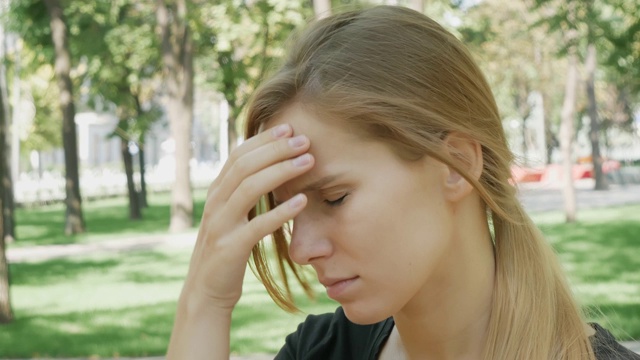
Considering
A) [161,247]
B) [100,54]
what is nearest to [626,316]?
[161,247]

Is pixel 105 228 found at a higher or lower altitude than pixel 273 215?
lower

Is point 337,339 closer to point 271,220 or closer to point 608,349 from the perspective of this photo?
point 271,220

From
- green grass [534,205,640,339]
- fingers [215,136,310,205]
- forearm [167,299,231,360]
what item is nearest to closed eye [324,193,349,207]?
fingers [215,136,310,205]

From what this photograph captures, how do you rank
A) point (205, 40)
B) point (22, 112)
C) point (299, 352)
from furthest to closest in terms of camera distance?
point (22, 112) < point (205, 40) < point (299, 352)

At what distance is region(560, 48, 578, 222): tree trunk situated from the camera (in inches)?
843

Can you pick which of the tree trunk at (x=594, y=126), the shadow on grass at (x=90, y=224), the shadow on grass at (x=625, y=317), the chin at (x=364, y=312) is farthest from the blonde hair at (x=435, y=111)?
the tree trunk at (x=594, y=126)

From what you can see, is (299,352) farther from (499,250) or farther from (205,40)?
(205,40)

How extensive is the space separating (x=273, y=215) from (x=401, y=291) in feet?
0.93

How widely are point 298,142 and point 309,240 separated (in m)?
0.19

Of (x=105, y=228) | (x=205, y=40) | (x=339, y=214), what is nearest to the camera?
(x=339, y=214)

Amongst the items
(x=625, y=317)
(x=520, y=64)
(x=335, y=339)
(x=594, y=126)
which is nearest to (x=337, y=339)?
(x=335, y=339)

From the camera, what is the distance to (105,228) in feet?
94.0

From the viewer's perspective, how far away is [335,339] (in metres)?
2.27

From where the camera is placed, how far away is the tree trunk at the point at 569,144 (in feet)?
70.2
